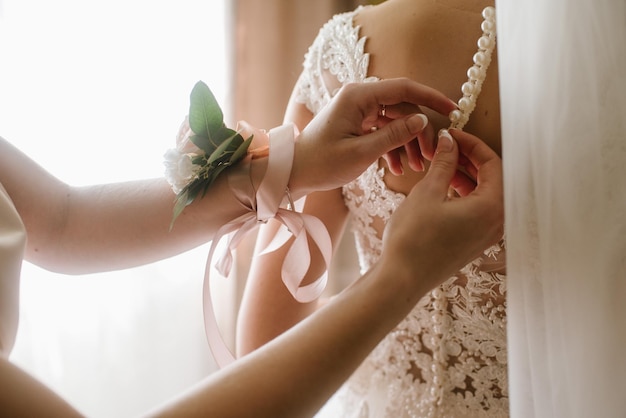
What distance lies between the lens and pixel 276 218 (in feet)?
2.37

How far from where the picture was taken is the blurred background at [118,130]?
5.06ft

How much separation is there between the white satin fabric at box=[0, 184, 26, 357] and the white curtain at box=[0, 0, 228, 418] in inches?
42.4

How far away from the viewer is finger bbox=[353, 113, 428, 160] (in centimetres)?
65

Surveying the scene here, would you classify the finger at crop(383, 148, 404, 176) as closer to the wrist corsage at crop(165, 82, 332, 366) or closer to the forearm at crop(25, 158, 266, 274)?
the wrist corsage at crop(165, 82, 332, 366)

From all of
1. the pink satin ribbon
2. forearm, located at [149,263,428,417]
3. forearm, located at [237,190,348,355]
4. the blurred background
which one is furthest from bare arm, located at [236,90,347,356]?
the blurred background

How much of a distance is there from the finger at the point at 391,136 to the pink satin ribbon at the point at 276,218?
10cm

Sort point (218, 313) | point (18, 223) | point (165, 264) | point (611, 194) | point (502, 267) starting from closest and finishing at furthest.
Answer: point (611, 194)
point (18, 223)
point (502, 267)
point (165, 264)
point (218, 313)

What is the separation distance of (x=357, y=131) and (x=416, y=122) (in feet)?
0.26

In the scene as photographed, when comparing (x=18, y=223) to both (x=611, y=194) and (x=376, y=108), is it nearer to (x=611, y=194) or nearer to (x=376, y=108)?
(x=376, y=108)

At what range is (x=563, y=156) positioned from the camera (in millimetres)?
506

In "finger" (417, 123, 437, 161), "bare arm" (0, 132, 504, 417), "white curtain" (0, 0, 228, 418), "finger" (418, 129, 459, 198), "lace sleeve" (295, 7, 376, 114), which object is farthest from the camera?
"white curtain" (0, 0, 228, 418)

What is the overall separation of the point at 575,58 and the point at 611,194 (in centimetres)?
13

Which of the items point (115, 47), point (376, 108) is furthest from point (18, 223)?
point (115, 47)

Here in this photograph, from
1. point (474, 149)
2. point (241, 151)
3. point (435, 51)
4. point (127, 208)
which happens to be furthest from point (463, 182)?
point (127, 208)
